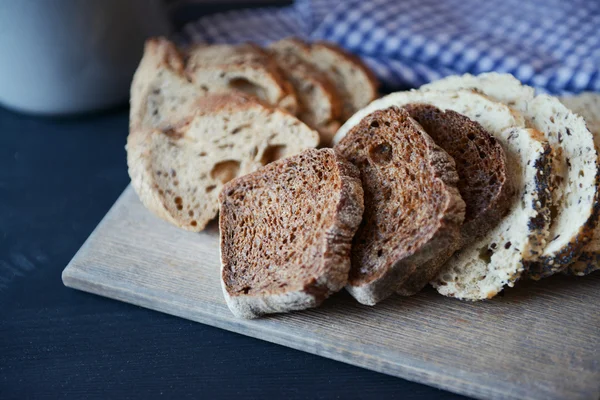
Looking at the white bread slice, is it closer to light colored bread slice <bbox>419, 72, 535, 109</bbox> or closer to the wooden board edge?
light colored bread slice <bbox>419, 72, 535, 109</bbox>

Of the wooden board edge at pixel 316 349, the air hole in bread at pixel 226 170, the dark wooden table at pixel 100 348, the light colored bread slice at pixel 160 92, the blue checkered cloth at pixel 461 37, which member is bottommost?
the dark wooden table at pixel 100 348

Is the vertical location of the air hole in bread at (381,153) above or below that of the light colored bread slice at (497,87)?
below

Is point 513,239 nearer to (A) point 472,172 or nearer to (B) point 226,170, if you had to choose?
(A) point 472,172

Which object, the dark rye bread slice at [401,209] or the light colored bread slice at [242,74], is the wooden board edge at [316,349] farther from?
the light colored bread slice at [242,74]

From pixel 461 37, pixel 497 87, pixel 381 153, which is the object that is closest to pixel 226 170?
pixel 381 153

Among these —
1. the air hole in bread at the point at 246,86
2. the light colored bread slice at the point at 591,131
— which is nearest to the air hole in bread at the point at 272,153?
the air hole in bread at the point at 246,86

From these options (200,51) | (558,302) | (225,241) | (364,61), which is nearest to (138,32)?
(200,51)

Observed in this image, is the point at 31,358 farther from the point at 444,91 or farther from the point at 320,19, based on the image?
the point at 320,19

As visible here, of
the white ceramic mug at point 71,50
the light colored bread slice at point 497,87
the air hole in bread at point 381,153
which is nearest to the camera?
the air hole in bread at point 381,153

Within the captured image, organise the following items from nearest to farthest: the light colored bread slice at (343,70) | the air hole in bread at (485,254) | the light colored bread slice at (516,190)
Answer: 1. the light colored bread slice at (516,190)
2. the air hole in bread at (485,254)
3. the light colored bread slice at (343,70)
